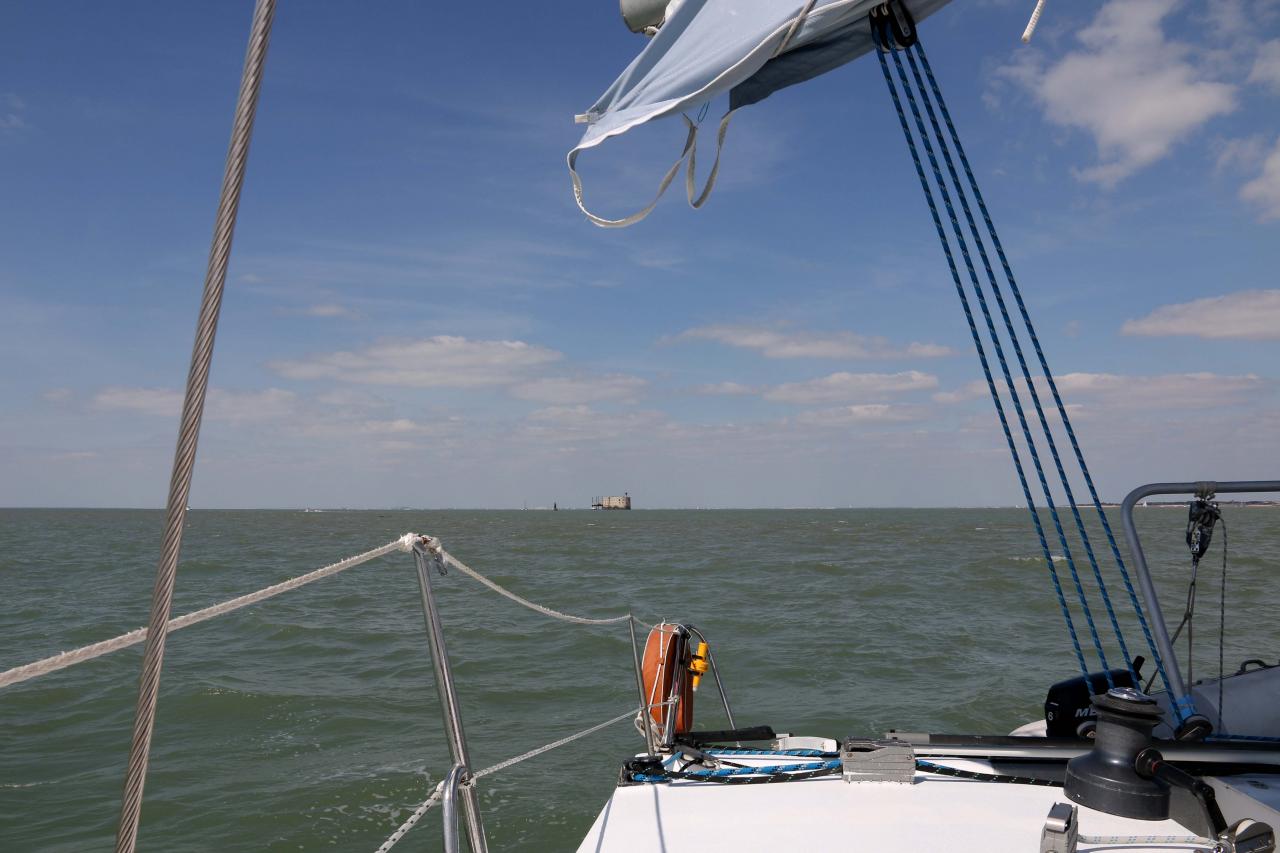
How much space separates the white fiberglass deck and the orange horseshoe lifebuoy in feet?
6.49

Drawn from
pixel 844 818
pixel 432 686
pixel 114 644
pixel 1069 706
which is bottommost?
pixel 432 686

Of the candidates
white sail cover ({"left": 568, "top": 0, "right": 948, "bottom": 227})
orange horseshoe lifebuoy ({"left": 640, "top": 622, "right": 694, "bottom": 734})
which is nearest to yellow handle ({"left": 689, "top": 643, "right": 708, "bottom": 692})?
orange horseshoe lifebuoy ({"left": 640, "top": 622, "right": 694, "bottom": 734})

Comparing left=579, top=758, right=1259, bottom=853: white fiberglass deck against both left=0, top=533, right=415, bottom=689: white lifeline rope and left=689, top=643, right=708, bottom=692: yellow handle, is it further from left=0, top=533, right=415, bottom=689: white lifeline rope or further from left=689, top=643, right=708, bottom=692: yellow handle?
left=689, top=643, right=708, bottom=692: yellow handle

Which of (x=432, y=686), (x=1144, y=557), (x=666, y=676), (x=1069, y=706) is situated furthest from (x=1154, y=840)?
(x=432, y=686)

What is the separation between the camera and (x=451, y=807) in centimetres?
209

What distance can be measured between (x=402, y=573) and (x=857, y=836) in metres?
26.8

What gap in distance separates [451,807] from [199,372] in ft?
4.14

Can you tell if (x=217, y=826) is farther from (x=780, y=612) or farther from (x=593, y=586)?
(x=593, y=586)

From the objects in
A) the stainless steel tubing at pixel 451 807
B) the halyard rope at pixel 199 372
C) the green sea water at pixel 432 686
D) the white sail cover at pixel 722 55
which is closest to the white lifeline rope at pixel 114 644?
the halyard rope at pixel 199 372

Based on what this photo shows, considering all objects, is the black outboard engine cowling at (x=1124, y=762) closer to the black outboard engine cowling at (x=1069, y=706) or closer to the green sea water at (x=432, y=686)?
the black outboard engine cowling at (x=1069, y=706)

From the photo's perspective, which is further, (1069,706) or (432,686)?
(432,686)

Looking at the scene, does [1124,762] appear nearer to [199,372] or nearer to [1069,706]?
[1069,706]

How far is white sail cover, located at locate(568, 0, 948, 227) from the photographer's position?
11.5ft

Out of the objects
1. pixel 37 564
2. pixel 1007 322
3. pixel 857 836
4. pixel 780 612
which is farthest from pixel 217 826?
pixel 37 564
